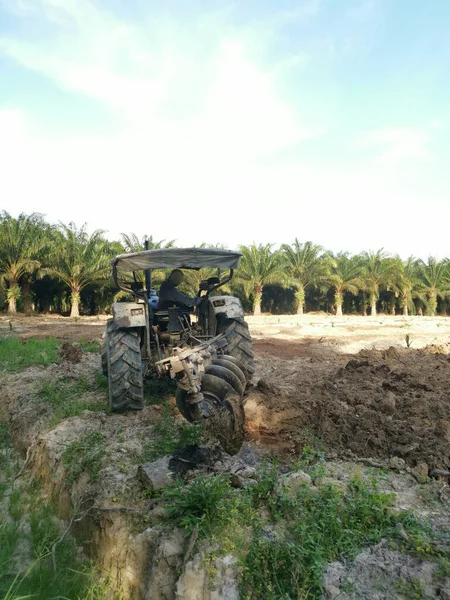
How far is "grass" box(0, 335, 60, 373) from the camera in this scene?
8508 millimetres

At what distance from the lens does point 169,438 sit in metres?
4.28

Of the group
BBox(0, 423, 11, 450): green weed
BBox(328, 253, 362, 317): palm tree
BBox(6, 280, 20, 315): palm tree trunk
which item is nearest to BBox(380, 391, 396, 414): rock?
BBox(0, 423, 11, 450): green weed

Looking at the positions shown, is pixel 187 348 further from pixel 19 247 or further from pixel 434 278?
pixel 434 278

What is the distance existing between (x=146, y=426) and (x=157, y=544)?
210 centimetres

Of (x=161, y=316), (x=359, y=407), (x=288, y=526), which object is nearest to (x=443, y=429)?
(x=359, y=407)

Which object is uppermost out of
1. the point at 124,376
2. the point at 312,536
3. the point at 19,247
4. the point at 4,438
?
the point at 19,247

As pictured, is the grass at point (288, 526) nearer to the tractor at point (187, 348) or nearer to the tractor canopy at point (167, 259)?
the tractor at point (187, 348)

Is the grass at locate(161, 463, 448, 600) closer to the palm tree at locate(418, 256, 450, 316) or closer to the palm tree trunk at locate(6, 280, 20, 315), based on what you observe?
the palm tree trunk at locate(6, 280, 20, 315)

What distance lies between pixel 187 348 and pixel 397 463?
2.63 meters

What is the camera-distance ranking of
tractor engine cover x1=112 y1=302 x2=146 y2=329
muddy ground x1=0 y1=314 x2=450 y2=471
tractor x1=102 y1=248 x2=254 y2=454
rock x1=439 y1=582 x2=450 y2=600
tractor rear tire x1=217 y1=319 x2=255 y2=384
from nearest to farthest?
1. rock x1=439 y1=582 x2=450 y2=600
2. tractor x1=102 y1=248 x2=254 y2=454
3. muddy ground x1=0 y1=314 x2=450 y2=471
4. tractor engine cover x1=112 y1=302 x2=146 y2=329
5. tractor rear tire x1=217 y1=319 x2=255 y2=384

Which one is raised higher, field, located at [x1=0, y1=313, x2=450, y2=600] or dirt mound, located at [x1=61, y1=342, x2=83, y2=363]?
dirt mound, located at [x1=61, y1=342, x2=83, y2=363]

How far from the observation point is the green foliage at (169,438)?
4.07m

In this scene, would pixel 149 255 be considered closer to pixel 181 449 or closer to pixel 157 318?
pixel 157 318

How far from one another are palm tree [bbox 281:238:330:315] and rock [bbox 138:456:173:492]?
29.6m
